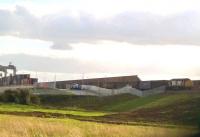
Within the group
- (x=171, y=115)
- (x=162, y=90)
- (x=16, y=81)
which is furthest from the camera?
A: (x=16, y=81)

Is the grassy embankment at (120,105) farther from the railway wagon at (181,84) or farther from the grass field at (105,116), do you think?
the railway wagon at (181,84)

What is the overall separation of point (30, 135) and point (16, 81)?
4651 inches

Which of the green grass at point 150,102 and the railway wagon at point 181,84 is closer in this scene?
the green grass at point 150,102

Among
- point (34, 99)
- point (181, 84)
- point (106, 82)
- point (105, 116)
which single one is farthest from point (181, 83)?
point (105, 116)

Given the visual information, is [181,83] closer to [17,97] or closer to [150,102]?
[150,102]

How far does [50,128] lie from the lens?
94.9 feet

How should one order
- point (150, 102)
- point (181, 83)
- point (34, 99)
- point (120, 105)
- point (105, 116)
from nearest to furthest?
1. point (105, 116)
2. point (150, 102)
3. point (120, 105)
4. point (34, 99)
5. point (181, 83)

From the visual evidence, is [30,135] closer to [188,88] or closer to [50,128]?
[50,128]

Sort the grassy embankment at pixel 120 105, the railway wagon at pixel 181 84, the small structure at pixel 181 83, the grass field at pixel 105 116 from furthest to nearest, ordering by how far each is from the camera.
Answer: the small structure at pixel 181 83, the railway wagon at pixel 181 84, the grassy embankment at pixel 120 105, the grass field at pixel 105 116

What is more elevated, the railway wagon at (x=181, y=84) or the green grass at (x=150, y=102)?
the railway wagon at (x=181, y=84)

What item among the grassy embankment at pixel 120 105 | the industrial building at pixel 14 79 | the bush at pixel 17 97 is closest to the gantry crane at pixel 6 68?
the industrial building at pixel 14 79

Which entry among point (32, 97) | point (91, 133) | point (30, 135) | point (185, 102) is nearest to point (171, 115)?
point (185, 102)

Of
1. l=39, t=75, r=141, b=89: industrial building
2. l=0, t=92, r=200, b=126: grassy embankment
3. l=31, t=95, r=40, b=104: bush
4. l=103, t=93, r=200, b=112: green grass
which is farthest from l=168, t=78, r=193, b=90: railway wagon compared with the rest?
l=31, t=95, r=40, b=104: bush

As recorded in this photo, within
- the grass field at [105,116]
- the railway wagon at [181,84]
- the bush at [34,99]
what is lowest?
the grass field at [105,116]
